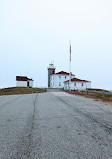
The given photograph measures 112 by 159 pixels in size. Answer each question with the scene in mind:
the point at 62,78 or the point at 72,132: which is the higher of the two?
the point at 62,78

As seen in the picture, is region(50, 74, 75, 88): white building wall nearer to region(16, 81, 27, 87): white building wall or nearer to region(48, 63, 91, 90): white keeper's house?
region(48, 63, 91, 90): white keeper's house

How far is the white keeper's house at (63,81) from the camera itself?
137 feet

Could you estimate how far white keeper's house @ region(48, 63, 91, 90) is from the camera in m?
41.8

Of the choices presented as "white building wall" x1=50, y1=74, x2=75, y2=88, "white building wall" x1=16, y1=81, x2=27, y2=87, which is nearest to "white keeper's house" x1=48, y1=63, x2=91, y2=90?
"white building wall" x1=50, y1=74, x2=75, y2=88

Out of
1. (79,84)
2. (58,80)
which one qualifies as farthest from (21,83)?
(79,84)

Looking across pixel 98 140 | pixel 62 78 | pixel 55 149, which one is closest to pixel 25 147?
pixel 55 149

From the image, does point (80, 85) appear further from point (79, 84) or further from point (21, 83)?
point (21, 83)

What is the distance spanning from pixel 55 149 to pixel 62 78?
5063cm

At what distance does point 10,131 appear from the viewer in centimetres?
355

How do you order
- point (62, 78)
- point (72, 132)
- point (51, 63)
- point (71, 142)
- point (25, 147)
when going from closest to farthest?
1. point (25, 147)
2. point (71, 142)
3. point (72, 132)
4. point (62, 78)
5. point (51, 63)

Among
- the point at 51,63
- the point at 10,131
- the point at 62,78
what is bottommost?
the point at 10,131

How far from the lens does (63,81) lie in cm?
5309

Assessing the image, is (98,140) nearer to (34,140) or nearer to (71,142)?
(71,142)

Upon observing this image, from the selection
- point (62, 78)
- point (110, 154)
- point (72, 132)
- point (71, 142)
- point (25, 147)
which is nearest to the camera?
point (110, 154)
